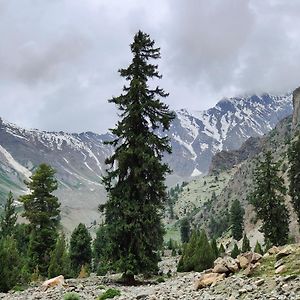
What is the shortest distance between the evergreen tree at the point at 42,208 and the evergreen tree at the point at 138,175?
20121 mm

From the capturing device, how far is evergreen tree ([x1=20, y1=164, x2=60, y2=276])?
5038cm

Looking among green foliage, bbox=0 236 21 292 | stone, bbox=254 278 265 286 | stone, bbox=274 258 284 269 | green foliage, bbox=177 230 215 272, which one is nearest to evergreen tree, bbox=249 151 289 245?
green foliage, bbox=177 230 215 272

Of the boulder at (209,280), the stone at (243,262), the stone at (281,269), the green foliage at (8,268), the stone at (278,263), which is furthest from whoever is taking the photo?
the green foliage at (8,268)

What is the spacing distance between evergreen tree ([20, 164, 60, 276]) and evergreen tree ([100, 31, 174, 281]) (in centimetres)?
2012

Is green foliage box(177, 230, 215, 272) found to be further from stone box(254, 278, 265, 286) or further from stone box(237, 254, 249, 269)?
stone box(254, 278, 265, 286)

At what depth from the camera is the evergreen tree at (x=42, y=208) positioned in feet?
165

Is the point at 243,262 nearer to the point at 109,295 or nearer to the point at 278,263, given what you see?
Answer: the point at 278,263

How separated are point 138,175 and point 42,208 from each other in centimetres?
2362

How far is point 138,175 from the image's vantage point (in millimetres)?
30922

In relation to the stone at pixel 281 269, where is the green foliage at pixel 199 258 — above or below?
above

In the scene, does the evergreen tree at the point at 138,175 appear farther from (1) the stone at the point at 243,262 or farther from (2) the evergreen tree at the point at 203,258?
(2) the evergreen tree at the point at 203,258

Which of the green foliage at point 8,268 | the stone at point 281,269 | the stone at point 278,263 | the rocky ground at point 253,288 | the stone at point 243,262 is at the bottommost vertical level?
the rocky ground at point 253,288

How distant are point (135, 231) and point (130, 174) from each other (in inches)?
170

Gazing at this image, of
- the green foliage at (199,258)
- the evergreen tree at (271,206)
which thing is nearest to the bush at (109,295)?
the green foliage at (199,258)
